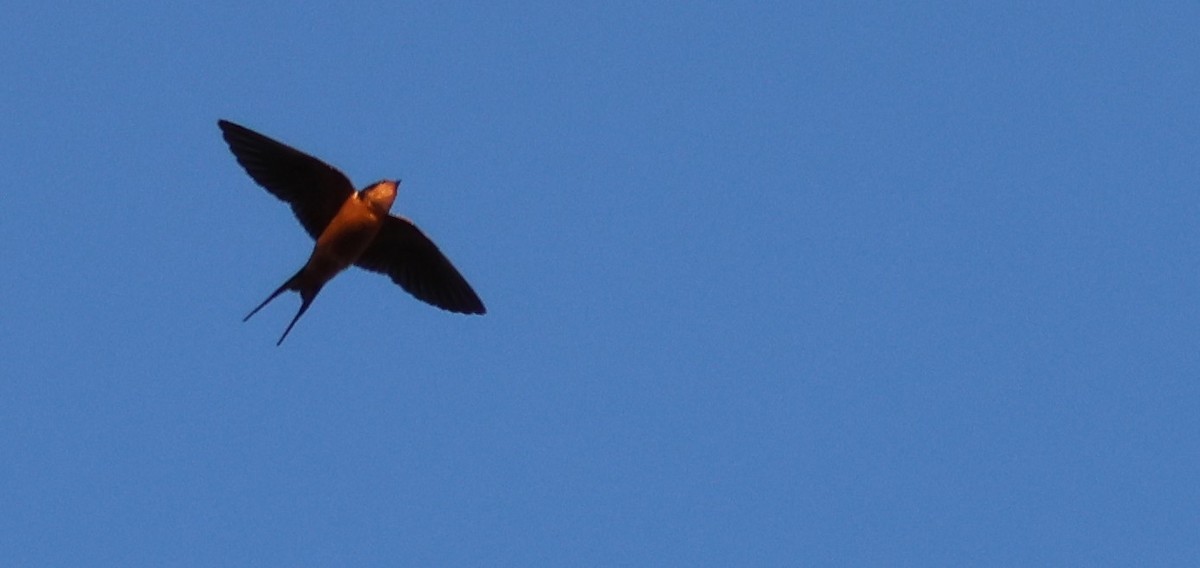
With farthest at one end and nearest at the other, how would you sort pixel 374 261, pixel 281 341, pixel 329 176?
1. pixel 374 261
2. pixel 329 176
3. pixel 281 341

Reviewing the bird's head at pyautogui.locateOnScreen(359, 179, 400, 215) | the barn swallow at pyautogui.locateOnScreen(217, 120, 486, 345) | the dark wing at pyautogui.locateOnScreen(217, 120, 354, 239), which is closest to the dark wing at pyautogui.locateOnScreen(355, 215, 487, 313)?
the barn swallow at pyautogui.locateOnScreen(217, 120, 486, 345)

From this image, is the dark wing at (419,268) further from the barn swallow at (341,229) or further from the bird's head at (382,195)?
the bird's head at (382,195)

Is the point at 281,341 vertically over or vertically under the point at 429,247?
under

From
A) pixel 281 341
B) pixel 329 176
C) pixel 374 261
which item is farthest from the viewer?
pixel 374 261

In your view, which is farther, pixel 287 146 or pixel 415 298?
pixel 415 298

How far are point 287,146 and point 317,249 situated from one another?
3.04 ft

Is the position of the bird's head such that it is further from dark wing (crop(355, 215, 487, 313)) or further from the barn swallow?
dark wing (crop(355, 215, 487, 313))

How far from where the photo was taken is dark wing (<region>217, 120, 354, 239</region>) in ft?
44.7

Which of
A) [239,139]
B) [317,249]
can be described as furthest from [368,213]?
[239,139]

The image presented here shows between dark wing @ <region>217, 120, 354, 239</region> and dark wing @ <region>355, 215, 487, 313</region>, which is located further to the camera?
dark wing @ <region>355, 215, 487, 313</region>

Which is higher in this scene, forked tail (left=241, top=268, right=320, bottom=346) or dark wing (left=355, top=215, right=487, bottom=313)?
dark wing (left=355, top=215, right=487, bottom=313)

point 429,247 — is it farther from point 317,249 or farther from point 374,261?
point 317,249

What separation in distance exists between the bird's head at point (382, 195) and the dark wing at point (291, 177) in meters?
0.42

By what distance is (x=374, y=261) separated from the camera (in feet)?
47.5
